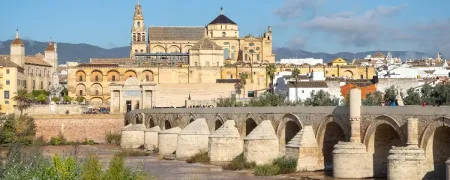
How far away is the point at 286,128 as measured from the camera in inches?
2108

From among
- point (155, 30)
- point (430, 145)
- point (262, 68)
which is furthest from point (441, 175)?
point (155, 30)

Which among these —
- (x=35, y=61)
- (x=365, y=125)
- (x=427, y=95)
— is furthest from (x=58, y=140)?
(x=365, y=125)

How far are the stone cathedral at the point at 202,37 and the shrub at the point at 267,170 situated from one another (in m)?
85.9

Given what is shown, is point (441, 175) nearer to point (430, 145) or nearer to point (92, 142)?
point (430, 145)

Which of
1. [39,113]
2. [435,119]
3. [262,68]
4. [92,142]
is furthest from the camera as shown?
[262,68]

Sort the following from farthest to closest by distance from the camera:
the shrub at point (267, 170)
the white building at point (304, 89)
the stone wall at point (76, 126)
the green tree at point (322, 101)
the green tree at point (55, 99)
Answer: the green tree at point (55, 99)
the white building at point (304, 89)
the stone wall at point (76, 126)
the green tree at point (322, 101)
the shrub at point (267, 170)

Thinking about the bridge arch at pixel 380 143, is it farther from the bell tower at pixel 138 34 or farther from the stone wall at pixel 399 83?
the bell tower at pixel 138 34

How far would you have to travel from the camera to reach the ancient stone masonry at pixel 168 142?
69.2 meters

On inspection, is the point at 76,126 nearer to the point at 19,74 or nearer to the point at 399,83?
the point at 19,74

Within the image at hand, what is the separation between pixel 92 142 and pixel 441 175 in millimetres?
54325

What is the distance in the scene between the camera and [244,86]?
11638cm

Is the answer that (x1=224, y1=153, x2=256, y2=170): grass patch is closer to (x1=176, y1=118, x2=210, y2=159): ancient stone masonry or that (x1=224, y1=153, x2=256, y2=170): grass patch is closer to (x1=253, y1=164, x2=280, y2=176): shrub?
(x1=253, y1=164, x2=280, y2=176): shrub

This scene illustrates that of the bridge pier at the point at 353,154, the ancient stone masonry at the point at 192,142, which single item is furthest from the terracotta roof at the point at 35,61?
the bridge pier at the point at 353,154

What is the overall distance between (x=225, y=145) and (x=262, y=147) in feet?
20.5
